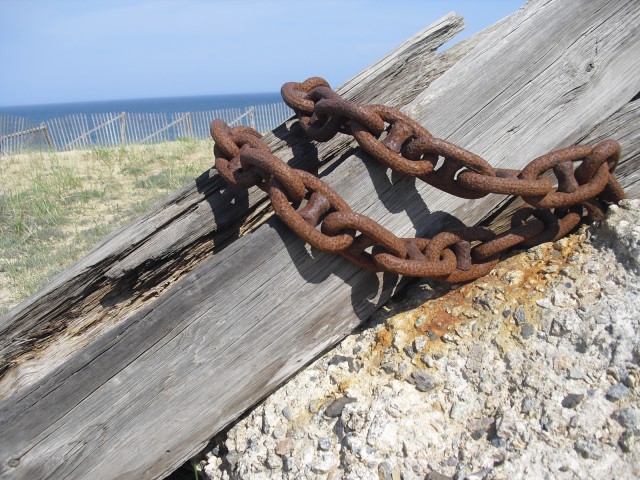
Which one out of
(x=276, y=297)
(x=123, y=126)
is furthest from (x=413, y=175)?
(x=123, y=126)

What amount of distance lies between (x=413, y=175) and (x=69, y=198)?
8102 mm

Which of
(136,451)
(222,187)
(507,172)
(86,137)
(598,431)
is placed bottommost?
(598,431)

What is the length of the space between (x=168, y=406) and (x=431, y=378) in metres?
0.92

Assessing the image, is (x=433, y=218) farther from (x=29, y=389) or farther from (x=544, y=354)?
(x=29, y=389)

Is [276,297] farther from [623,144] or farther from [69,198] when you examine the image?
[69,198]

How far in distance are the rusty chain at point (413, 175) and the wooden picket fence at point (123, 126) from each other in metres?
22.0

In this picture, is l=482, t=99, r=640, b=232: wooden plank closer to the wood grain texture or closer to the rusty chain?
the wood grain texture

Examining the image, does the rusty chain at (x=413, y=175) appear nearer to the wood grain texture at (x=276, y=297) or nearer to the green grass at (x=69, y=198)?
the wood grain texture at (x=276, y=297)

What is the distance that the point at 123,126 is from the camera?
28625 millimetres

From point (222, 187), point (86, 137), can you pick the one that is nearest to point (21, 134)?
point (86, 137)

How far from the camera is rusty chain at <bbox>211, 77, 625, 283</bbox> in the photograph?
5.34 ft

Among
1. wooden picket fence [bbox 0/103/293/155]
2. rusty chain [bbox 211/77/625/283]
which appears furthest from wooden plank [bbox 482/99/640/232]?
wooden picket fence [bbox 0/103/293/155]

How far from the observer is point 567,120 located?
208 cm

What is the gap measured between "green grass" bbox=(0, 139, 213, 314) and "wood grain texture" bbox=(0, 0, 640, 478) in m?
3.54
